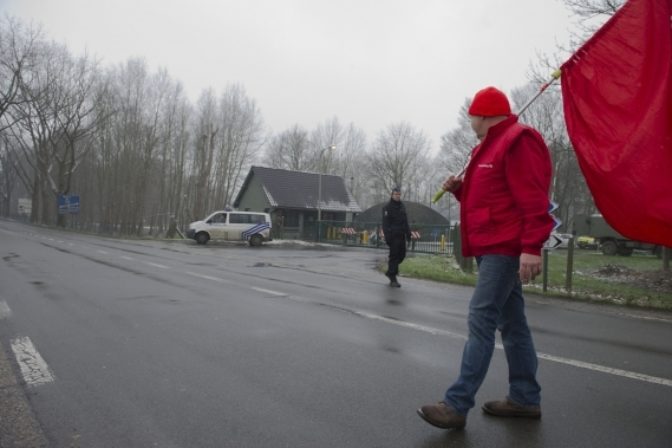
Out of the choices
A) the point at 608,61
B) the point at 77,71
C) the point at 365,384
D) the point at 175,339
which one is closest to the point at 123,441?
the point at 365,384

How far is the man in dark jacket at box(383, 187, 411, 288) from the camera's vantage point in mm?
10484

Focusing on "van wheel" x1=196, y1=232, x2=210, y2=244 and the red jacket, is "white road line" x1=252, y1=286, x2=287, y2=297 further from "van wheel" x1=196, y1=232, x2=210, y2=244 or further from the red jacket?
"van wheel" x1=196, y1=232, x2=210, y2=244

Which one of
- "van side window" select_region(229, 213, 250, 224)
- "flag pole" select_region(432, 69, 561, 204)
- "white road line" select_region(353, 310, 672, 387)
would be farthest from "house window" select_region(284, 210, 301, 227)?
"flag pole" select_region(432, 69, 561, 204)

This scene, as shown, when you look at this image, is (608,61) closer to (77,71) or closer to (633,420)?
(633,420)

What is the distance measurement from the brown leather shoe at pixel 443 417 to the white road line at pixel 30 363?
2808 millimetres

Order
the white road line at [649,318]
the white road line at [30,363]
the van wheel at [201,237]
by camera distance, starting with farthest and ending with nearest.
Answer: the van wheel at [201,237] < the white road line at [649,318] < the white road line at [30,363]

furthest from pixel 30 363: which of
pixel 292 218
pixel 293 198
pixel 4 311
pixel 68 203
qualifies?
pixel 68 203

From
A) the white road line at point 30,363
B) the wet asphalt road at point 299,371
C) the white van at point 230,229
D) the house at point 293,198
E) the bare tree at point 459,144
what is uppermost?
the bare tree at point 459,144

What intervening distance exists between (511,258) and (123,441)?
248 centimetres

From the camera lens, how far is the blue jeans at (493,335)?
10.1 feet

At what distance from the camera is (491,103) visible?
127 inches

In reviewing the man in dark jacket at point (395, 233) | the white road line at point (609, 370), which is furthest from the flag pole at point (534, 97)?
the man in dark jacket at point (395, 233)

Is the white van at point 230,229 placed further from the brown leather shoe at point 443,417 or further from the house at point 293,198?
the brown leather shoe at point 443,417

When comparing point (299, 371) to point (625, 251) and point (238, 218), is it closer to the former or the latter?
point (238, 218)
